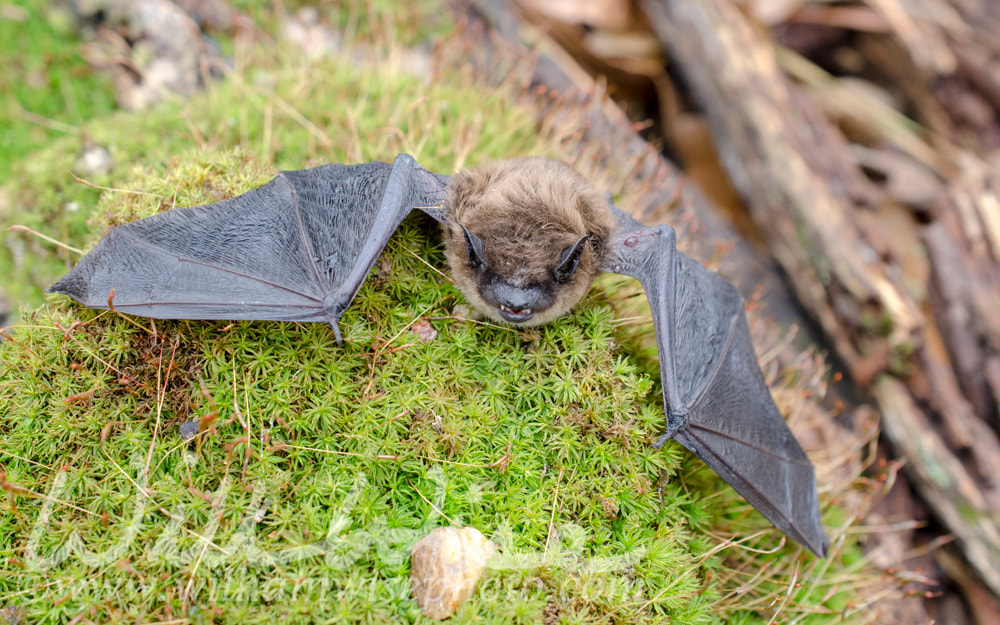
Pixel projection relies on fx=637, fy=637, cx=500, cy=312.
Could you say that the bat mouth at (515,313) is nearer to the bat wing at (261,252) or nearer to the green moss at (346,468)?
the green moss at (346,468)

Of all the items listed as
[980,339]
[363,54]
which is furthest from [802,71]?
[363,54]

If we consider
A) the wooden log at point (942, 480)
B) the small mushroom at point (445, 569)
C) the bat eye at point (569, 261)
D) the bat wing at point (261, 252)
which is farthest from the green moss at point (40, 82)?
the wooden log at point (942, 480)

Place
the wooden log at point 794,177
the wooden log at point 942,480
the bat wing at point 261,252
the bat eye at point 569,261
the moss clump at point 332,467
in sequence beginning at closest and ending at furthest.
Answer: the moss clump at point 332,467, the bat wing at point 261,252, the bat eye at point 569,261, the wooden log at point 942,480, the wooden log at point 794,177

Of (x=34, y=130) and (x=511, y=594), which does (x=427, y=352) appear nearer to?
(x=511, y=594)

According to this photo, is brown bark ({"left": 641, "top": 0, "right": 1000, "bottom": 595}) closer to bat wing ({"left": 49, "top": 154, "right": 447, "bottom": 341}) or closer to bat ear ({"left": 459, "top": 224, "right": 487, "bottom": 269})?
bat ear ({"left": 459, "top": 224, "right": 487, "bottom": 269})

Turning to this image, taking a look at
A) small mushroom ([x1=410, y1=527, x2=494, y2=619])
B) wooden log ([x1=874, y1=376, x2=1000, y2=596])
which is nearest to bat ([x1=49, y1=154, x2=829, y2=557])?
small mushroom ([x1=410, y1=527, x2=494, y2=619])
